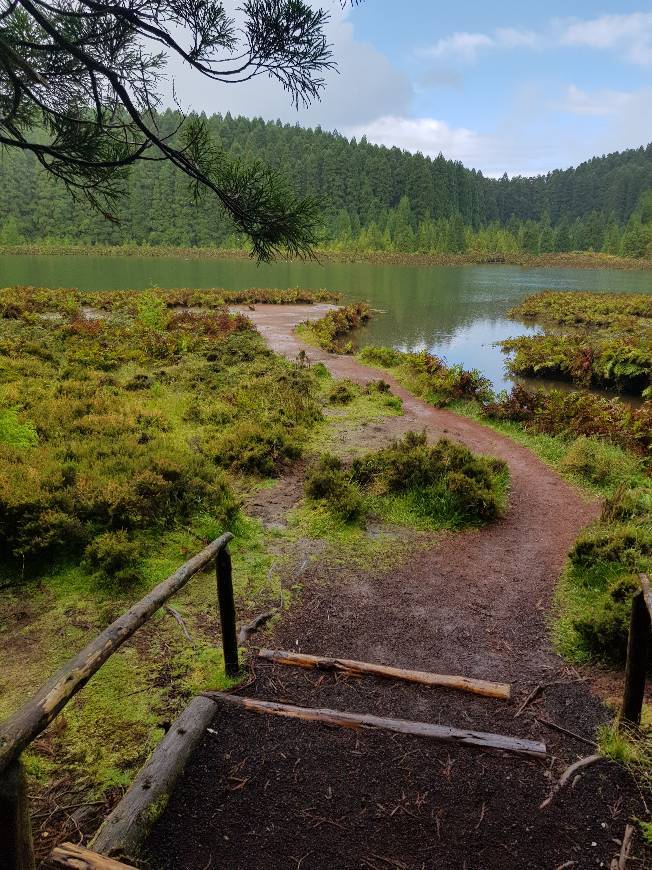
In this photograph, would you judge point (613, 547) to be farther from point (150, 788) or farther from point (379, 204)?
point (379, 204)

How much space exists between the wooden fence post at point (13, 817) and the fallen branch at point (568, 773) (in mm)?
2463

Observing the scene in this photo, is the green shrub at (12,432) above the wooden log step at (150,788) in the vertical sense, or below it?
above

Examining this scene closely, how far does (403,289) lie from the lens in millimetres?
44406

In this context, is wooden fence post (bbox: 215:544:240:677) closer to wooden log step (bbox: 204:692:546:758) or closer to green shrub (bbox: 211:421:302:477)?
wooden log step (bbox: 204:692:546:758)

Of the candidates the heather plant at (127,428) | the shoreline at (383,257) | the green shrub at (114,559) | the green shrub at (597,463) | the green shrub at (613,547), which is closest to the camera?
the green shrub at (114,559)

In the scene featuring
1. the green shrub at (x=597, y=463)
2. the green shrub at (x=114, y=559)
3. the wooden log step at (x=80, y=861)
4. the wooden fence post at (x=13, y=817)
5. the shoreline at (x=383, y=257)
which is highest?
the shoreline at (x=383, y=257)

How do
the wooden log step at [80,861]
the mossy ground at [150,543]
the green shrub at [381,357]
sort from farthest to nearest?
the green shrub at [381,357]
the mossy ground at [150,543]
the wooden log step at [80,861]

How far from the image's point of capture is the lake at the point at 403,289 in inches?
944

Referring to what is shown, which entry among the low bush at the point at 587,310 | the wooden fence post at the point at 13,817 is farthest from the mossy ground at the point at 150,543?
the low bush at the point at 587,310

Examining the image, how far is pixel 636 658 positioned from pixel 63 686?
3.20 m

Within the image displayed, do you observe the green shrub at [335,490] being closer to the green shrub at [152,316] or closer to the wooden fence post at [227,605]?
the wooden fence post at [227,605]

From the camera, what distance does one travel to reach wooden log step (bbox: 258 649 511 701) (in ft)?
13.3

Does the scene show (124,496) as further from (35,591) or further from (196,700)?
(196,700)

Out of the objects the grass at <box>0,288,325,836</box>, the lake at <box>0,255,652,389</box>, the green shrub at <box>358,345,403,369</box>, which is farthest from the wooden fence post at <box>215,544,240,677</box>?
the green shrub at <box>358,345,403,369</box>
